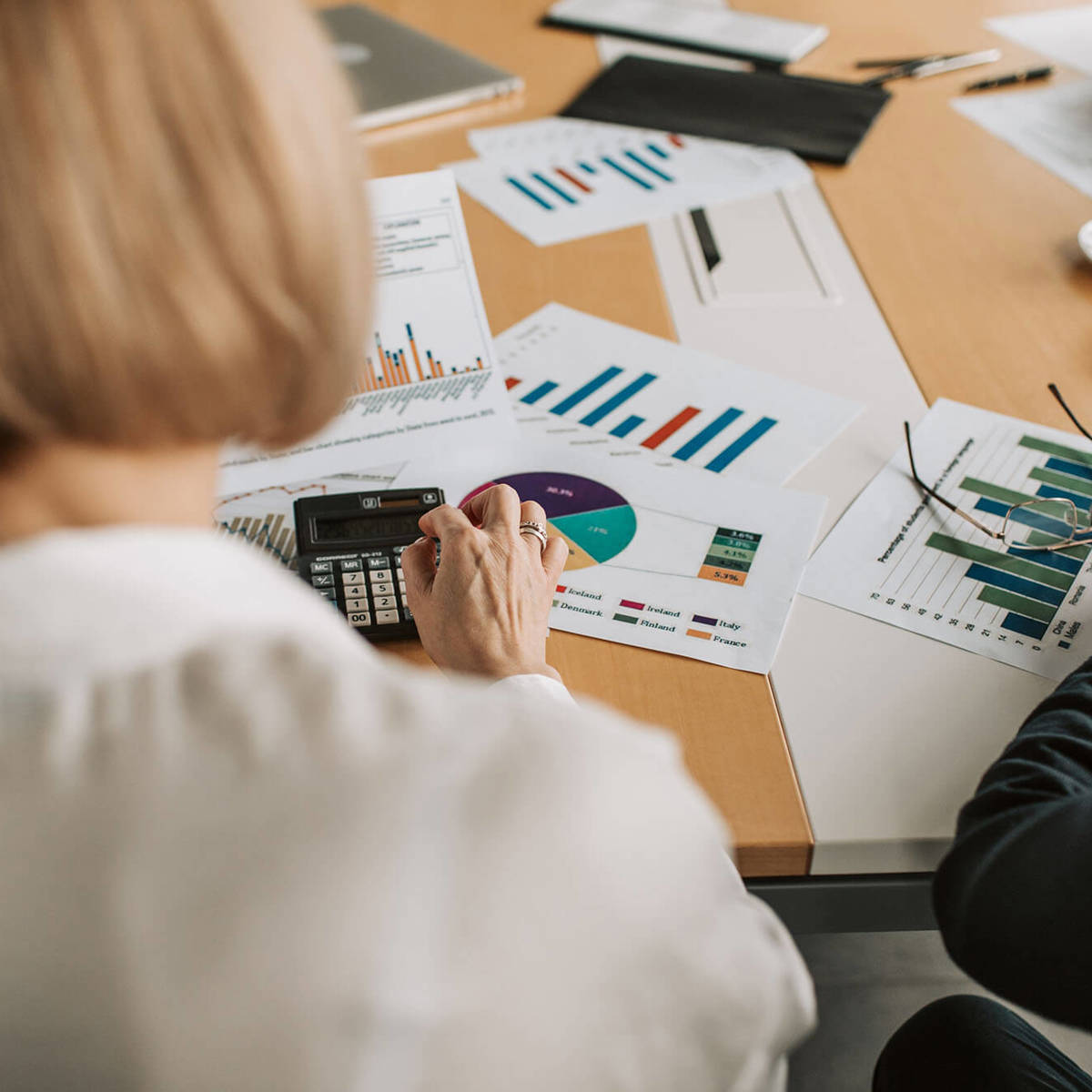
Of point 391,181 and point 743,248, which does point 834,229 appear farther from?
point 391,181

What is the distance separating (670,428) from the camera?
1.03 meters

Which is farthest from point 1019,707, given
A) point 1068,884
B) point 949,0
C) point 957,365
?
point 949,0

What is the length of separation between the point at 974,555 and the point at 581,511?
0.32 metres

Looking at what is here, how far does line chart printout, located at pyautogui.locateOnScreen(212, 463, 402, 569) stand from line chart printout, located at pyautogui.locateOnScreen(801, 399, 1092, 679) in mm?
389

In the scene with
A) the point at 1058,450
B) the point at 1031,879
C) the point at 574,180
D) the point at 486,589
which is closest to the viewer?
the point at 1031,879

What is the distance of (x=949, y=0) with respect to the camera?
195 centimetres

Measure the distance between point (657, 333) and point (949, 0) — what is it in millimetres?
1222

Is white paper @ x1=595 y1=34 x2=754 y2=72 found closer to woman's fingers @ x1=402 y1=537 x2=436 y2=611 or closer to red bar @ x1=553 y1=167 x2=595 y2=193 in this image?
red bar @ x1=553 y1=167 x2=595 y2=193

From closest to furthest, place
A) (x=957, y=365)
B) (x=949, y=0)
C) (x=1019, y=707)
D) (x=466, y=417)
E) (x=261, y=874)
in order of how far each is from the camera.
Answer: (x=261, y=874), (x=1019, y=707), (x=466, y=417), (x=957, y=365), (x=949, y=0)

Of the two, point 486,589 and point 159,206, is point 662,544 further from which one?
point 159,206

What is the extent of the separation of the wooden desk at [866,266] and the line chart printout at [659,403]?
6 cm

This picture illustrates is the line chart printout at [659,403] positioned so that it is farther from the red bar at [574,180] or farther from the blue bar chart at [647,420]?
the red bar at [574,180]

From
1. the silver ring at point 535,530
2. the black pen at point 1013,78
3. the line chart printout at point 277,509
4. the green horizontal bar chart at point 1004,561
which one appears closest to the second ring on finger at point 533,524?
the silver ring at point 535,530

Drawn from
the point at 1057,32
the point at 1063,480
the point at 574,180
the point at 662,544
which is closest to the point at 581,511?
the point at 662,544
